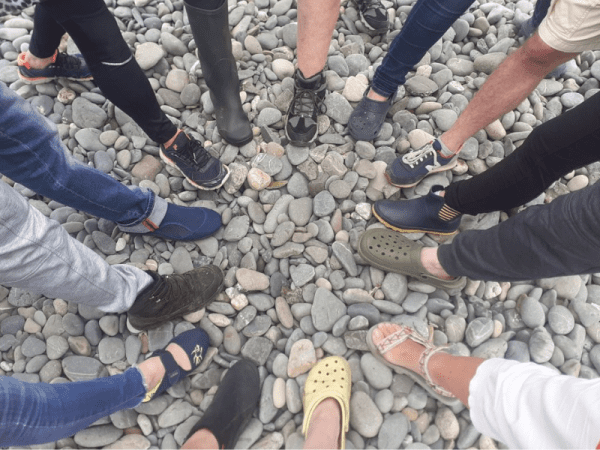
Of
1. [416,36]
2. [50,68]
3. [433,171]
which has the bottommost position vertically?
[50,68]

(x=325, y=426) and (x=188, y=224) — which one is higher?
(x=188, y=224)

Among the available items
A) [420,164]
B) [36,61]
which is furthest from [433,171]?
[36,61]

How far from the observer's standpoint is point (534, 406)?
899 mm

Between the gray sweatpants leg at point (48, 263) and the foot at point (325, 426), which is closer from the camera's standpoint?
the gray sweatpants leg at point (48, 263)

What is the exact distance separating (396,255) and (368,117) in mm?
765

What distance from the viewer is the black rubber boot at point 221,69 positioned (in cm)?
155

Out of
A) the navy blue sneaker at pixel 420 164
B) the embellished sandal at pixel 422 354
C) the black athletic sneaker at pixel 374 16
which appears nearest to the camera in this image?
the embellished sandal at pixel 422 354

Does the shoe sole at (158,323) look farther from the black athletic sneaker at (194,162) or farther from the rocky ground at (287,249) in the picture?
the black athletic sneaker at (194,162)

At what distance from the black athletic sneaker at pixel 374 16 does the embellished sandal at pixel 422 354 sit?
1.82 m

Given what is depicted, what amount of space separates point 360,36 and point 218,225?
61.1 inches

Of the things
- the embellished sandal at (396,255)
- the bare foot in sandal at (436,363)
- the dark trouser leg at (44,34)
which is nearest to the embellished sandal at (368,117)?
the embellished sandal at (396,255)

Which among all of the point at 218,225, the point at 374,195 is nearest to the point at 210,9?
the point at 218,225

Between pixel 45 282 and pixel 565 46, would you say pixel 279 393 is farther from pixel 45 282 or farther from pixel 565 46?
pixel 565 46

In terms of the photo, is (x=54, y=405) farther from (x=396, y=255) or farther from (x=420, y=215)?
(x=420, y=215)
